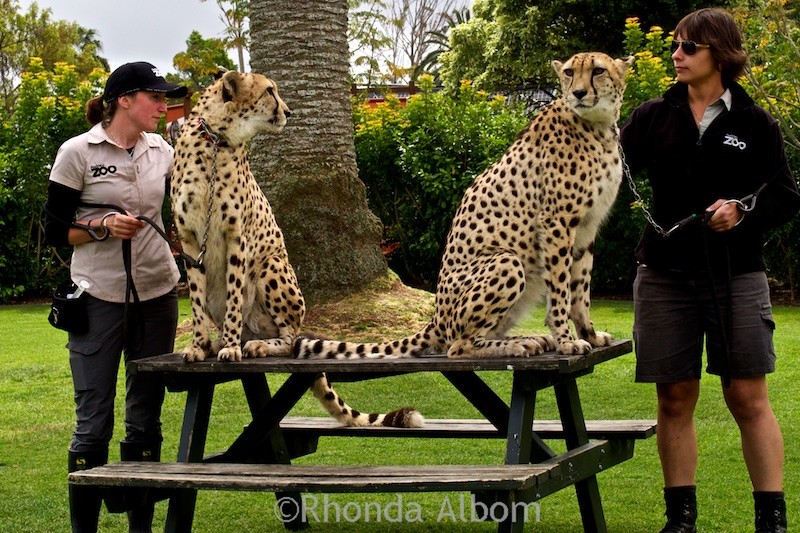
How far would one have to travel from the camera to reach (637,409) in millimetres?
7660

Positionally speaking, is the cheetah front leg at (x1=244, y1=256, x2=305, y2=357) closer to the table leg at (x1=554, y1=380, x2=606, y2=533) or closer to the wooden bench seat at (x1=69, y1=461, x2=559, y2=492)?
the wooden bench seat at (x1=69, y1=461, x2=559, y2=492)

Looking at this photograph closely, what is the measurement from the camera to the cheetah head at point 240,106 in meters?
4.72

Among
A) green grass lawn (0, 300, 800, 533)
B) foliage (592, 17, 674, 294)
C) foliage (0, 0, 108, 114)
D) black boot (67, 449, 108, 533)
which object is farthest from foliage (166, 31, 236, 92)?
black boot (67, 449, 108, 533)

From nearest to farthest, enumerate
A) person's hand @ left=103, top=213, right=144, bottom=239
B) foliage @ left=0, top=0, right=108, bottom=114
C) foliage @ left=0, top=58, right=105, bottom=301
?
person's hand @ left=103, top=213, right=144, bottom=239, foliage @ left=0, top=58, right=105, bottom=301, foliage @ left=0, top=0, right=108, bottom=114

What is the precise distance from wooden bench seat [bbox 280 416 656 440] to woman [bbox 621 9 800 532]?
288mm

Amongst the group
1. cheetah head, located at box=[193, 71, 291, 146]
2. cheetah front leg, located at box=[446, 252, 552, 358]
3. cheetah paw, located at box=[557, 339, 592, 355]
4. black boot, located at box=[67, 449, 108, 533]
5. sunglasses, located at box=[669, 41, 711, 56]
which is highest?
sunglasses, located at box=[669, 41, 711, 56]

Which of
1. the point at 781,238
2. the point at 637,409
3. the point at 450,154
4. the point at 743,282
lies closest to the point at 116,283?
the point at 743,282

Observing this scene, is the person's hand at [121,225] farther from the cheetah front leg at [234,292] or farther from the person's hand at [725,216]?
the person's hand at [725,216]

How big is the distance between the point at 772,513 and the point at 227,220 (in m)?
2.68

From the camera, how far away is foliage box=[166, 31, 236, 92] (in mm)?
30422

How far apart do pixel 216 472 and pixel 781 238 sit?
33.2ft

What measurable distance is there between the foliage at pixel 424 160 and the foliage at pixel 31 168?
4171mm

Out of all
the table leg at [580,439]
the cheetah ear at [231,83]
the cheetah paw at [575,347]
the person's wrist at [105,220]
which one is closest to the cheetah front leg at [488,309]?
the cheetah paw at [575,347]

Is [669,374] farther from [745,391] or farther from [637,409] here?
[637,409]
